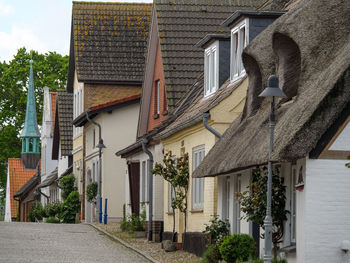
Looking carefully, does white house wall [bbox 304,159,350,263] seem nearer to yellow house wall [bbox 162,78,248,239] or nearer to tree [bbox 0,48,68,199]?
yellow house wall [bbox 162,78,248,239]

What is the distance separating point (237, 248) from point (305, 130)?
4134mm

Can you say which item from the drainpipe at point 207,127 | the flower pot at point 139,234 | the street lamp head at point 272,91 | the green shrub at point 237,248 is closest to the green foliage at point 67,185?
the flower pot at point 139,234

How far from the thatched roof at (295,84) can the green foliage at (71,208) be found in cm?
2651

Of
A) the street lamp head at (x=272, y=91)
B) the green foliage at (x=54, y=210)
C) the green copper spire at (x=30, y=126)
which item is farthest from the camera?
the green copper spire at (x=30, y=126)

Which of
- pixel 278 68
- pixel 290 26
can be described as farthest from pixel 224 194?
pixel 290 26

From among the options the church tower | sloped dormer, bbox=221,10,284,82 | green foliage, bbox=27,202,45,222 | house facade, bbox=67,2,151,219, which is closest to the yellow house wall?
sloped dormer, bbox=221,10,284,82

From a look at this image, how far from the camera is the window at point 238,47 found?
893 inches

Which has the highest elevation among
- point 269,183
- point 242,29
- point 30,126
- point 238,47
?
point 30,126

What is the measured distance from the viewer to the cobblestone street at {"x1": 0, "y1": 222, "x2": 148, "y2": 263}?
21.5 m

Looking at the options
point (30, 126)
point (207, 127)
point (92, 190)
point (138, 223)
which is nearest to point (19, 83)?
point (30, 126)

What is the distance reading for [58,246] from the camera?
24.9 metres

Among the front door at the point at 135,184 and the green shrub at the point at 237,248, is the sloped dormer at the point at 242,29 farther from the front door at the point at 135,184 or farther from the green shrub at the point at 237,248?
the front door at the point at 135,184

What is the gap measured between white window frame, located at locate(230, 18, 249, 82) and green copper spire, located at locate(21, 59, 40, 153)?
43.2 meters

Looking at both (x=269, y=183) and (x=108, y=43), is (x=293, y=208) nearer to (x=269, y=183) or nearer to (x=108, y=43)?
(x=269, y=183)
